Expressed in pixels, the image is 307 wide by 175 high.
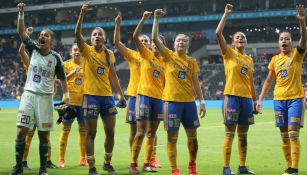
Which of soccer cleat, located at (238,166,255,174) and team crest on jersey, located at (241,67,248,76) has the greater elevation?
team crest on jersey, located at (241,67,248,76)

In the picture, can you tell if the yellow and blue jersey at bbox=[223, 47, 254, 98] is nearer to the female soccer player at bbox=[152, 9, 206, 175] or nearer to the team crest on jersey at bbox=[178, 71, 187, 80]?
the female soccer player at bbox=[152, 9, 206, 175]

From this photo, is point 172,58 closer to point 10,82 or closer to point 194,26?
point 10,82

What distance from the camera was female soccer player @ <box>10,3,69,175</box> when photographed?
941cm

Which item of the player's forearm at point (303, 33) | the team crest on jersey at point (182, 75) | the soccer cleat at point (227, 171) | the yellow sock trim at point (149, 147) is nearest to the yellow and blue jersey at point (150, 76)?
the yellow sock trim at point (149, 147)

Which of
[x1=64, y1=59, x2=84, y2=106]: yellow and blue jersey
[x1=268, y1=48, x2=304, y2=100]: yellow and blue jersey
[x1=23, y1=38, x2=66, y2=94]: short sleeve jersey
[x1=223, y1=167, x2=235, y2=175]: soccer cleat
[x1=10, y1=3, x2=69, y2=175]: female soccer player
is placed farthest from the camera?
[x1=64, y1=59, x2=84, y2=106]: yellow and blue jersey

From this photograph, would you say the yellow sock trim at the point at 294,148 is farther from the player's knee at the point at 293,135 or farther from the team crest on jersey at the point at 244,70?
the team crest on jersey at the point at 244,70

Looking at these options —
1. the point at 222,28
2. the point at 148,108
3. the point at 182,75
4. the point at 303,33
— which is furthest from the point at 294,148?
the point at 148,108

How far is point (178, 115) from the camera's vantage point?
9656 mm

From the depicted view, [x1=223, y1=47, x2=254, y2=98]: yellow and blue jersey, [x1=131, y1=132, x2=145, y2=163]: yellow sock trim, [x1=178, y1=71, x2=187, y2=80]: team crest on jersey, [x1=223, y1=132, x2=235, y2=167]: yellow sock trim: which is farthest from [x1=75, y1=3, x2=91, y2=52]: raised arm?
[x1=223, y1=132, x2=235, y2=167]: yellow sock trim

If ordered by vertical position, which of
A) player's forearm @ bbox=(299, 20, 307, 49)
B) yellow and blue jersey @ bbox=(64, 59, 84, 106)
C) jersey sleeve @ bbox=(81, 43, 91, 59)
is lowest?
yellow and blue jersey @ bbox=(64, 59, 84, 106)

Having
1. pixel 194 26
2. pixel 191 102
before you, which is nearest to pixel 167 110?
pixel 191 102

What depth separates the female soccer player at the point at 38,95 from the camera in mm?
9414

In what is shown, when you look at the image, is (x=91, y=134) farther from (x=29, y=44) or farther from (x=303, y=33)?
(x=303, y=33)

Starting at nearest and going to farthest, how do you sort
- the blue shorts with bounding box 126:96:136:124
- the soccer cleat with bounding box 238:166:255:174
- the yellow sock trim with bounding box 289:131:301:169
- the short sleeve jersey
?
the short sleeve jersey < the yellow sock trim with bounding box 289:131:301:169 < the soccer cleat with bounding box 238:166:255:174 < the blue shorts with bounding box 126:96:136:124
